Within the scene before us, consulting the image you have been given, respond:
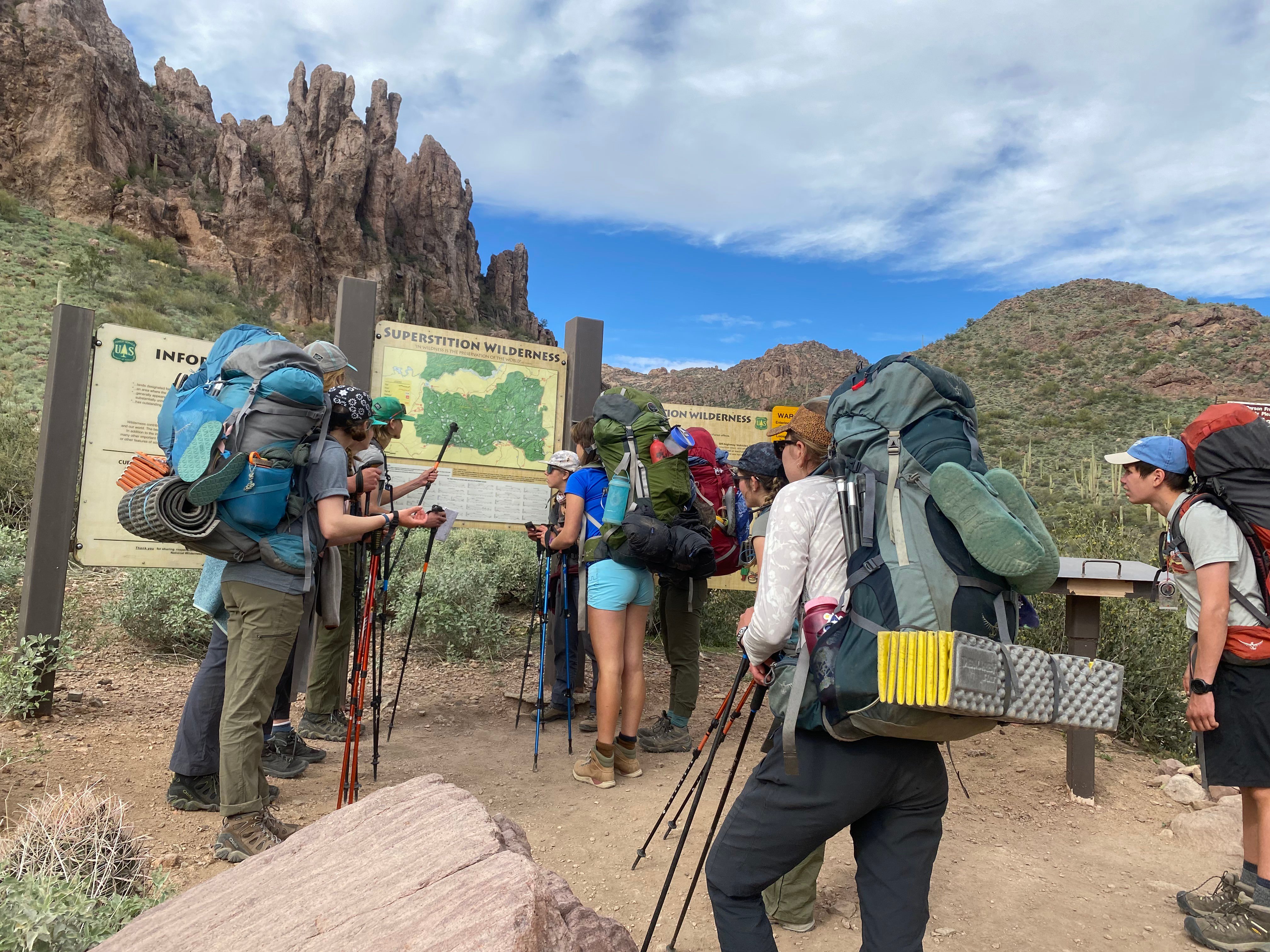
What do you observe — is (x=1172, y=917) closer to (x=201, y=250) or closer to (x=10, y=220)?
(x=10, y=220)

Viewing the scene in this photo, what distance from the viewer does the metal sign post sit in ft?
14.9

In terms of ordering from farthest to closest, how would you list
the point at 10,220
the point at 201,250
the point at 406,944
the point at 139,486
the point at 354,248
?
the point at 354,248
the point at 201,250
the point at 10,220
the point at 139,486
the point at 406,944

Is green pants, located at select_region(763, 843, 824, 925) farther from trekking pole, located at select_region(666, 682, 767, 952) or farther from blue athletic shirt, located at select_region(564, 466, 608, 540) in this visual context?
blue athletic shirt, located at select_region(564, 466, 608, 540)

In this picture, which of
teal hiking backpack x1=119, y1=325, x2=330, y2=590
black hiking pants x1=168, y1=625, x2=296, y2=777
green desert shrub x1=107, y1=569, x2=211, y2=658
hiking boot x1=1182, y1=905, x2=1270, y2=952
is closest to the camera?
hiking boot x1=1182, y1=905, x2=1270, y2=952

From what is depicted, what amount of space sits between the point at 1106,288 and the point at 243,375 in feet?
149

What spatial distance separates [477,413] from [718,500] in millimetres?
2126

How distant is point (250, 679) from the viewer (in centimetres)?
304

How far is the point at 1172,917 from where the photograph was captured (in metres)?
3.18

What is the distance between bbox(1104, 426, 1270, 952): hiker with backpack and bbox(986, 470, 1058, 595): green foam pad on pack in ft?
4.42

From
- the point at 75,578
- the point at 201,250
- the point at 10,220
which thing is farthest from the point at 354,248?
the point at 75,578

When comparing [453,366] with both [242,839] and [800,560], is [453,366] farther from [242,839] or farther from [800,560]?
[800,560]

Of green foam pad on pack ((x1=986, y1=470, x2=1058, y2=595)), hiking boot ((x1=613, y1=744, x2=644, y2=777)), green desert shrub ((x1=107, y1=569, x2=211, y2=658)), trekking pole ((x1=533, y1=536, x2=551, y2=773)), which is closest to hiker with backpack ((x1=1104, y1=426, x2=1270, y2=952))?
green foam pad on pack ((x1=986, y1=470, x2=1058, y2=595))

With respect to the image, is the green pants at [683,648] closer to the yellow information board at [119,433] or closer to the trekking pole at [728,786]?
the trekking pole at [728,786]

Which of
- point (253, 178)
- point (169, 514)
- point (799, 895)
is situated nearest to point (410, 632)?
point (169, 514)
